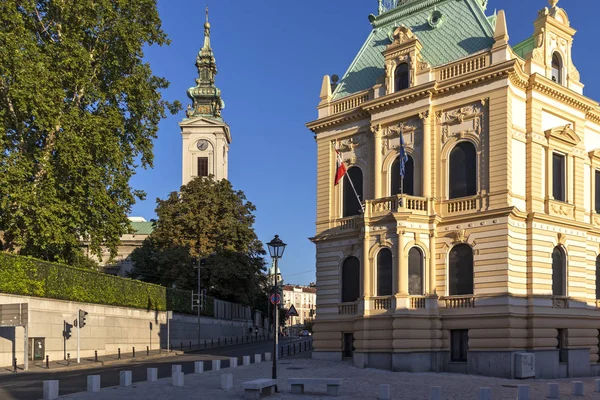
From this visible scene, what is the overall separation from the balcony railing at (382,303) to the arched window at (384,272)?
43cm

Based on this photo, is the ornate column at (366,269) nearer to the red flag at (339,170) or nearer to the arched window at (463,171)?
the red flag at (339,170)

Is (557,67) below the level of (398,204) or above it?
above

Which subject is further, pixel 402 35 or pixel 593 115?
pixel 593 115

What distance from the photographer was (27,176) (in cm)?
3681

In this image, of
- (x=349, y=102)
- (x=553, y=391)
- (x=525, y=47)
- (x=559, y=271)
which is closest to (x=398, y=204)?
(x=559, y=271)

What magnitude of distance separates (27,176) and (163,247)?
30.7m

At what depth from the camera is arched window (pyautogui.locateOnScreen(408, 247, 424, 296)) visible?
33969 mm

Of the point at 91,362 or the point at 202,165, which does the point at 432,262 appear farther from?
the point at 202,165

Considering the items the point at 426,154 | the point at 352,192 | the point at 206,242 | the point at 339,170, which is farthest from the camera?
the point at 206,242

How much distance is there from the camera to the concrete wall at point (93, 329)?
35375mm

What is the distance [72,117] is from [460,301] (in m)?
22.3

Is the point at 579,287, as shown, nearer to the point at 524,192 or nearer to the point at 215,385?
the point at 524,192

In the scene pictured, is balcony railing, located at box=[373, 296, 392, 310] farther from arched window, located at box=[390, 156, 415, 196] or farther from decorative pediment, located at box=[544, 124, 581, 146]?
decorative pediment, located at box=[544, 124, 581, 146]

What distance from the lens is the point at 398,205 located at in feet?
111
